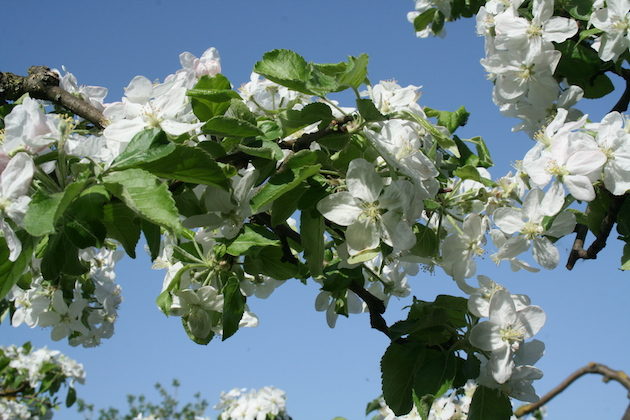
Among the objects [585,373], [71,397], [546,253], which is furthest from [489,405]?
[71,397]

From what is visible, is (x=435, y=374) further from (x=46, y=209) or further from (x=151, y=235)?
(x=46, y=209)

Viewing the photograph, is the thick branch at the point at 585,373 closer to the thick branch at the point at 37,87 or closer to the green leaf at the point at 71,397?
the thick branch at the point at 37,87

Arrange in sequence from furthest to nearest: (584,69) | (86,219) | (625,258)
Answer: (584,69)
(625,258)
(86,219)

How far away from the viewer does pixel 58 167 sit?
110 cm

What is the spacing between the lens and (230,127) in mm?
1181

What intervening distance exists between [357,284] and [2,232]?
0.81 metres

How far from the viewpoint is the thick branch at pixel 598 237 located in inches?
57.7

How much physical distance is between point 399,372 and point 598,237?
55cm

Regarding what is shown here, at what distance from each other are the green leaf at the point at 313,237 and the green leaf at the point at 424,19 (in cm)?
261

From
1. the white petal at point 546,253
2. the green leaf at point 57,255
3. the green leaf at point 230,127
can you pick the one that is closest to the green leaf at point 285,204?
the green leaf at point 230,127

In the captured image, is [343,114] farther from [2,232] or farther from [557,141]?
[2,232]

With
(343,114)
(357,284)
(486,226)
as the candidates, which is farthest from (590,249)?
(343,114)

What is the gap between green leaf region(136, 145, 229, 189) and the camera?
109cm

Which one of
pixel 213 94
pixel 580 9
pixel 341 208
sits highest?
pixel 580 9
